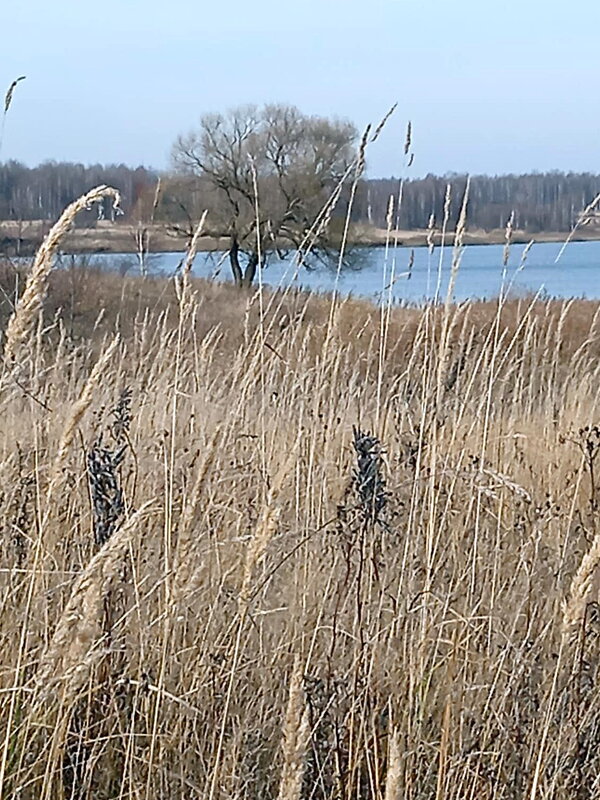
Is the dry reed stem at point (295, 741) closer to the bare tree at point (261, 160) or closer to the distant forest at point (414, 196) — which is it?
the distant forest at point (414, 196)

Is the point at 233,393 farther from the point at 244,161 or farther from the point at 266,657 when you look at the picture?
the point at 244,161

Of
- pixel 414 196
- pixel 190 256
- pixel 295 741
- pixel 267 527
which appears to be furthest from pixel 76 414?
pixel 414 196

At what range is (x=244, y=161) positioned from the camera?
109 ft

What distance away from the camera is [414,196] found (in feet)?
11.5

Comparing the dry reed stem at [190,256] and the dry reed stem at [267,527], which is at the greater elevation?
the dry reed stem at [190,256]

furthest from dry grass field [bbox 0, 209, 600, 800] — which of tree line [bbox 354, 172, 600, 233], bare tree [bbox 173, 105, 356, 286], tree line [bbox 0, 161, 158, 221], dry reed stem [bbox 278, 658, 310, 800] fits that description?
bare tree [bbox 173, 105, 356, 286]

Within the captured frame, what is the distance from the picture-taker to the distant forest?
3246 mm

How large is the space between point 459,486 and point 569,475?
0.78 m

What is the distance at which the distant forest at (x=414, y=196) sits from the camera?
3.25m

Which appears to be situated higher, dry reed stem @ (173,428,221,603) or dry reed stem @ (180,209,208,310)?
dry reed stem @ (180,209,208,310)

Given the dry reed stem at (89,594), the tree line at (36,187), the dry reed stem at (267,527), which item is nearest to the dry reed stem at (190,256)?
the dry reed stem at (267,527)

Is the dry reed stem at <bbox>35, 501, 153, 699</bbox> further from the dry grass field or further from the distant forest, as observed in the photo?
the distant forest

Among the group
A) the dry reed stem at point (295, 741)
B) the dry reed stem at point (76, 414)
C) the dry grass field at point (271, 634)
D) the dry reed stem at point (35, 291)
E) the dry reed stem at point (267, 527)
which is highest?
the dry reed stem at point (35, 291)

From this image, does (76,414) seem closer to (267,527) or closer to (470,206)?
(267,527)
